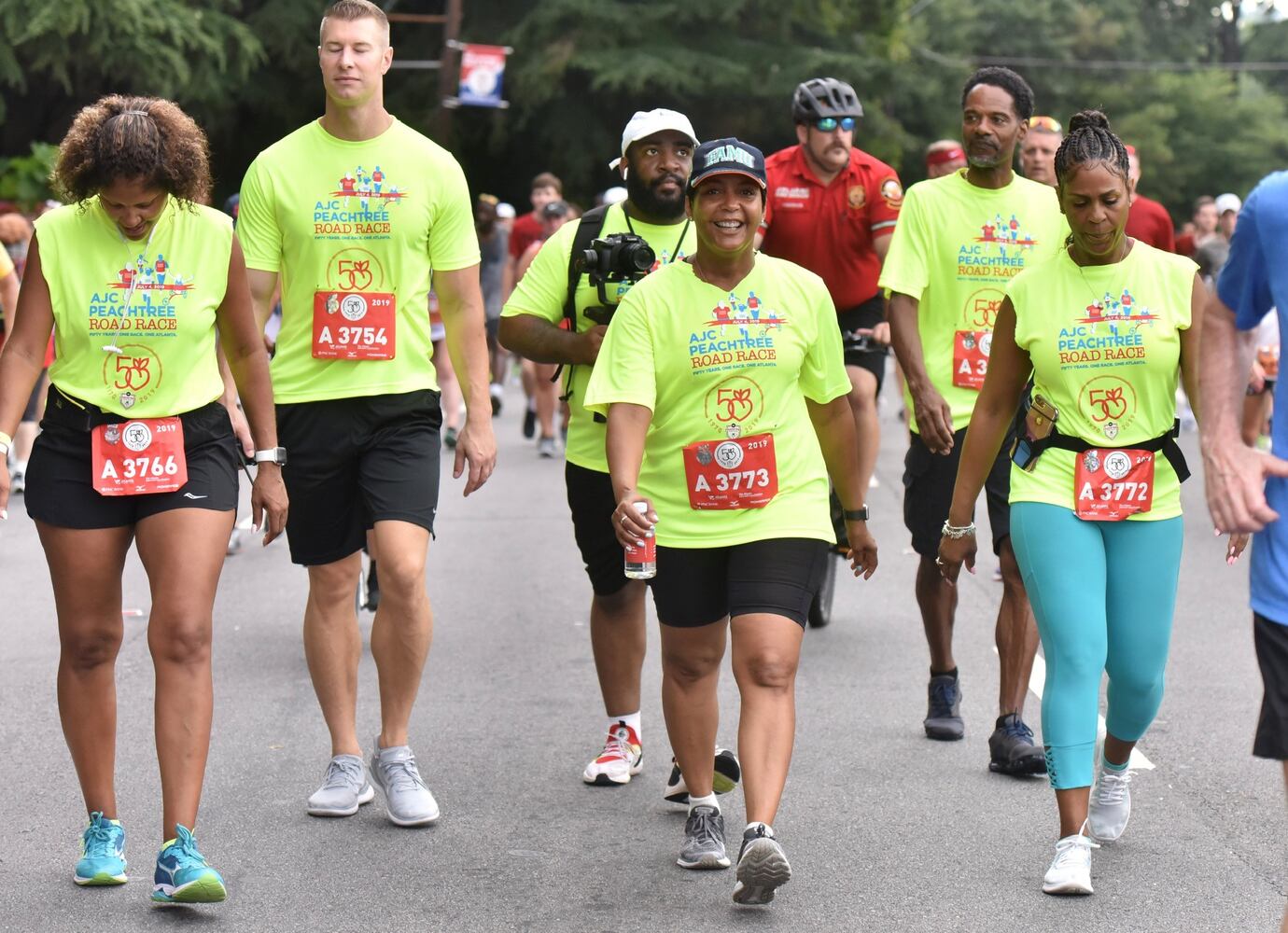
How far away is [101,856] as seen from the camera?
208 inches

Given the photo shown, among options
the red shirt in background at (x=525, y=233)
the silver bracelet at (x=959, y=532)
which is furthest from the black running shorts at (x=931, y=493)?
the red shirt in background at (x=525, y=233)

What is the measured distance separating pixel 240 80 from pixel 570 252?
31.3 meters

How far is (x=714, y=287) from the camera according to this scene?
17.8 ft

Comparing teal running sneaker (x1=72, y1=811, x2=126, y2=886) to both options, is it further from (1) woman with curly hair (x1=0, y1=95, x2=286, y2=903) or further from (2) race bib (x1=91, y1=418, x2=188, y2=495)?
(2) race bib (x1=91, y1=418, x2=188, y2=495)

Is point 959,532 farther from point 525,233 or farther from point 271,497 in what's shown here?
point 525,233

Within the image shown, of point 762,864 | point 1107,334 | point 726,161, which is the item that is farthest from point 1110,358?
point 762,864

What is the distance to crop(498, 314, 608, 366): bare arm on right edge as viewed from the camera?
6.22 meters

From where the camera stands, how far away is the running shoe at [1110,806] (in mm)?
5809

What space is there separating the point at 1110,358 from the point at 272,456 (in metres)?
2.23

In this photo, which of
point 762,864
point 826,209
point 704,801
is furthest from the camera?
point 826,209

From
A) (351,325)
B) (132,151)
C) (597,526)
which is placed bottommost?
(597,526)

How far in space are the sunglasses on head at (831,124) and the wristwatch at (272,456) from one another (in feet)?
11.3

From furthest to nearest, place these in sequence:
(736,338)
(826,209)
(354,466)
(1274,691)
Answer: (826,209) → (354,466) → (736,338) → (1274,691)

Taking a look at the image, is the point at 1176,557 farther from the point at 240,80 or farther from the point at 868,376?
the point at 240,80
